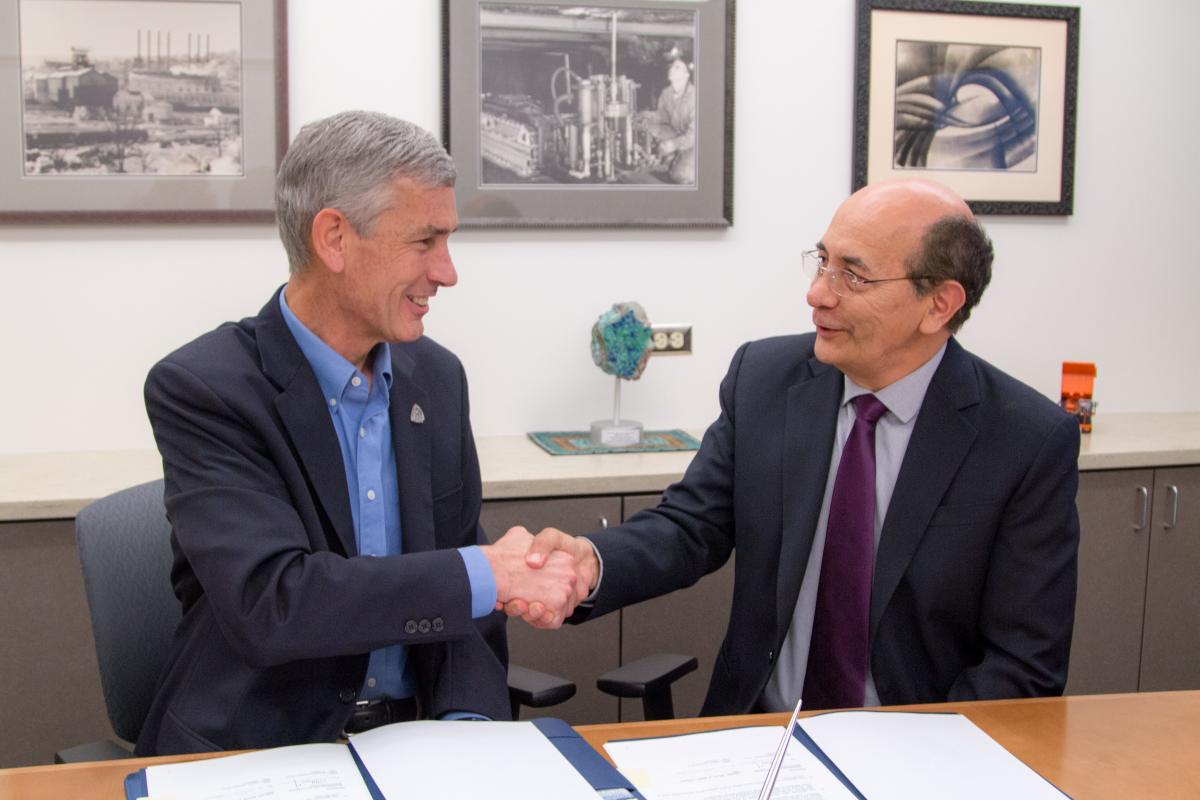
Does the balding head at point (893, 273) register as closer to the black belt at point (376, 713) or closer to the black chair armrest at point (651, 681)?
the black chair armrest at point (651, 681)

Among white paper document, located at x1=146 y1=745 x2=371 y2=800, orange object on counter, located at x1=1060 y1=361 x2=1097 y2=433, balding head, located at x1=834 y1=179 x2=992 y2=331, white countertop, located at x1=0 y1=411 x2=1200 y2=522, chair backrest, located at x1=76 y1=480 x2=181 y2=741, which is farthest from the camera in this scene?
orange object on counter, located at x1=1060 y1=361 x2=1097 y2=433

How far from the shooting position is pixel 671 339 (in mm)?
3363

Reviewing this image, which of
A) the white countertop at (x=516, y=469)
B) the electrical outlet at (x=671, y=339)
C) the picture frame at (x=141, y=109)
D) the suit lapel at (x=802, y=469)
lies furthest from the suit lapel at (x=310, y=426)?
the electrical outlet at (x=671, y=339)

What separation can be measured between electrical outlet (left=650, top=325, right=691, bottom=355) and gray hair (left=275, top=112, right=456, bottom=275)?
58.7 inches

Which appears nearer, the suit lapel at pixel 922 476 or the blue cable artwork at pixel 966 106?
the suit lapel at pixel 922 476

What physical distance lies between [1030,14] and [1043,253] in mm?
692

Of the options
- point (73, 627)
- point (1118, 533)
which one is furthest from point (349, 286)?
point (1118, 533)

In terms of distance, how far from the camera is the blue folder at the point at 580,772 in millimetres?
1408

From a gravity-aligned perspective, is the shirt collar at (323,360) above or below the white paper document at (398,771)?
above

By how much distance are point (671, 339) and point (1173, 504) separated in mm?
1381

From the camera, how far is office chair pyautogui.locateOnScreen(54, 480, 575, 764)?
1915 mm

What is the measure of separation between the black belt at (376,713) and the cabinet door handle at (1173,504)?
2213mm

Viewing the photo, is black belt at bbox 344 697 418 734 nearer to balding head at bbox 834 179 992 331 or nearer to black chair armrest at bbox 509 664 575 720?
black chair armrest at bbox 509 664 575 720

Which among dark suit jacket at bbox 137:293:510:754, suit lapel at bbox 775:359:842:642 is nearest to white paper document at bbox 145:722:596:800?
dark suit jacket at bbox 137:293:510:754
